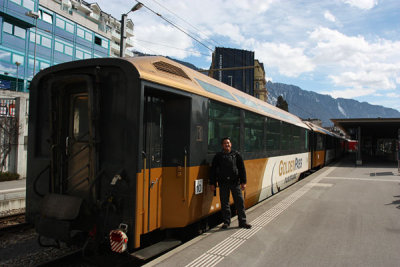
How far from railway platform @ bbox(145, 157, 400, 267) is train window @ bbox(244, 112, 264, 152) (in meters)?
1.51

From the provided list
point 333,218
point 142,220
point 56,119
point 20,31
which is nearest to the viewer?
point 142,220

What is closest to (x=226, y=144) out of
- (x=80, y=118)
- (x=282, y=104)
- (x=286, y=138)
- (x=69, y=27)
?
(x=80, y=118)

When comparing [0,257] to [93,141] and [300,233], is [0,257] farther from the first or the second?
[300,233]

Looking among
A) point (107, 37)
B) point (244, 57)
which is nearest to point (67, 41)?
point (107, 37)

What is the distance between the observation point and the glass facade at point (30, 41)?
90.4 ft

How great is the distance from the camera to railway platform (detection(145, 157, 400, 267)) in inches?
163

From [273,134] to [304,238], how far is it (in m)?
3.82

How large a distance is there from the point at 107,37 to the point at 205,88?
42.1 m

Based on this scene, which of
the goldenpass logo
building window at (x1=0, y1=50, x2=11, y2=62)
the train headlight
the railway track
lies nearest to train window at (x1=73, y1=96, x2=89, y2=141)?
the train headlight

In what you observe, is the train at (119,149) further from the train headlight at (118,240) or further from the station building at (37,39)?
the station building at (37,39)

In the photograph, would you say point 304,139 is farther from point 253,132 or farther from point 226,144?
point 226,144

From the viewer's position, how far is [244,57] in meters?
58.3

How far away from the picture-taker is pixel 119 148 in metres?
3.91

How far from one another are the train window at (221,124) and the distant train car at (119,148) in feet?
0.12
